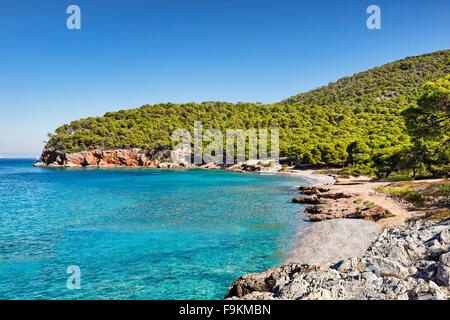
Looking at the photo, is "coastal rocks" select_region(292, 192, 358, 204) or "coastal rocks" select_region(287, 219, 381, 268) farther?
"coastal rocks" select_region(292, 192, 358, 204)

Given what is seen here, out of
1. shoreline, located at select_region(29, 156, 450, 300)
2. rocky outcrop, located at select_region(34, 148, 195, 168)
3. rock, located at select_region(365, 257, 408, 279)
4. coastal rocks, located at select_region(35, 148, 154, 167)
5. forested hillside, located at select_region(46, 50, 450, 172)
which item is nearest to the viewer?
shoreline, located at select_region(29, 156, 450, 300)

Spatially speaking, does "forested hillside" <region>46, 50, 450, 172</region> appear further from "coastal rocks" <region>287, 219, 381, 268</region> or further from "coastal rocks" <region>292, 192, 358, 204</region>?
"coastal rocks" <region>287, 219, 381, 268</region>

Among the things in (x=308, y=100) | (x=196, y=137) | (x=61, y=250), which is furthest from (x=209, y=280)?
(x=308, y=100)

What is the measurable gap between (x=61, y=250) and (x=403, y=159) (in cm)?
2530

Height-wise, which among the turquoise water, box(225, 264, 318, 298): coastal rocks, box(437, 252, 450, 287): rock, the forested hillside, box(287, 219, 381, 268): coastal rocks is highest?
the forested hillside

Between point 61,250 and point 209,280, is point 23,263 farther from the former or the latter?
point 209,280

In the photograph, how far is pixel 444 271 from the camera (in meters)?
7.52

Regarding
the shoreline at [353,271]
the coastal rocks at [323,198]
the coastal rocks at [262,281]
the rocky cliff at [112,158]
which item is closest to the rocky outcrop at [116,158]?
the rocky cliff at [112,158]

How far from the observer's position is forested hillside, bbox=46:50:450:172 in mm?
95500

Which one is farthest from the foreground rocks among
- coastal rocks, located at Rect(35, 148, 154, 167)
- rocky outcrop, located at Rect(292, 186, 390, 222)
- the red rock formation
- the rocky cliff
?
coastal rocks, located at Rect(35, 148, 154, 167)

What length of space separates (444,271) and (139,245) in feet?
53.4

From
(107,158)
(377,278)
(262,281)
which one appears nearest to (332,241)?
(262,281)

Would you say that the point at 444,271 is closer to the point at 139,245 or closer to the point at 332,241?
the point at 332,241
